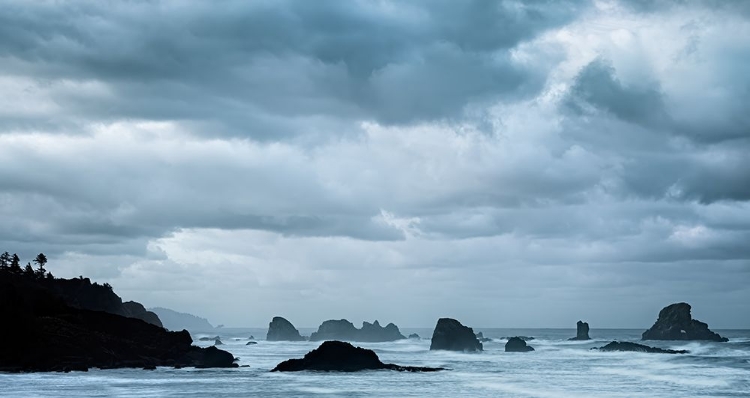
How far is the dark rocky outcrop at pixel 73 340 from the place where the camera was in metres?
96.9

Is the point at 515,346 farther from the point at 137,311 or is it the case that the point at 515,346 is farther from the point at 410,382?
the point at 410,382

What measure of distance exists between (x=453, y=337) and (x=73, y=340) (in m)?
85.8

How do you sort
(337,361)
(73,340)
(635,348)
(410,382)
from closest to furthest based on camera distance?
(410,382) → (337,361) → (73,340) → (635,348)

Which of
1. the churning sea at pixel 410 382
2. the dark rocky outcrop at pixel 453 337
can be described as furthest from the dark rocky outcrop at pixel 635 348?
the churning sea at pixel 410 382

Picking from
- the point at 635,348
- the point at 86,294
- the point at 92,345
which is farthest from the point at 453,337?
the point at 92,345

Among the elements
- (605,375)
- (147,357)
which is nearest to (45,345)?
(147,357)

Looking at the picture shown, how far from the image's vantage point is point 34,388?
2854 inches

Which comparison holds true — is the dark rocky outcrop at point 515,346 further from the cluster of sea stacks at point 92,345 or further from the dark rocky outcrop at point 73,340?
the dark rocky outcrop at point 73,340

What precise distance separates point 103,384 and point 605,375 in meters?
57.9

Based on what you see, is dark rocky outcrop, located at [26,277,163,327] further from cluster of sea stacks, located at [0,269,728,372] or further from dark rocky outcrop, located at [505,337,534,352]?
dark rocky outcrop, located at [505,337,534,352]

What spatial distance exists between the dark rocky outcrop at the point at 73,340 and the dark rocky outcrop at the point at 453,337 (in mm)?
61981

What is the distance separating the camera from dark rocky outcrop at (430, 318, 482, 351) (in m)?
167

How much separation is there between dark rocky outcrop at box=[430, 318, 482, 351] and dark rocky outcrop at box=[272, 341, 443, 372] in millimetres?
62639

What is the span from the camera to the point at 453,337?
16912 centimetres
